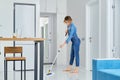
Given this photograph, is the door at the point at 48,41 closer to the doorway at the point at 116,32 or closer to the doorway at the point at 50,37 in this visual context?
the doorway at the point at 50,37

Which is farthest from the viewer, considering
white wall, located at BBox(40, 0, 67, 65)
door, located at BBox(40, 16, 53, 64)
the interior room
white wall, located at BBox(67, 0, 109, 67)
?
door, located at BBox(40, 16, 53, 64)

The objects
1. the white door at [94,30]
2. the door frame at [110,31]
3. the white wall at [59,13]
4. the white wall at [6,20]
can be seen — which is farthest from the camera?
the white wall at [59,13]

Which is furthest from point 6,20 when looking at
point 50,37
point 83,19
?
point 50,37

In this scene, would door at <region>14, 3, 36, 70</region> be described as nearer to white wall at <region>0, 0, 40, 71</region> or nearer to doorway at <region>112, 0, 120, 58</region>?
white wall at <region>0, 0, 40, 71</region>

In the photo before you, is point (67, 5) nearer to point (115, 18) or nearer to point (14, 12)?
point (14, 12)

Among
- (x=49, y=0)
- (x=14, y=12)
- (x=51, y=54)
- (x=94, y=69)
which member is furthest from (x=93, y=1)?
(x=94, y=69)

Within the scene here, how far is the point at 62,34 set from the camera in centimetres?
988

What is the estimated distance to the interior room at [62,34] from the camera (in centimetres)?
592

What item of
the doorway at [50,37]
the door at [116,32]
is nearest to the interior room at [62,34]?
the door at [116,32]

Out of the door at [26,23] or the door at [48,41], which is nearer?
the door at [26,23]

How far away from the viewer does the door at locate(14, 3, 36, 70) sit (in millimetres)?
7125

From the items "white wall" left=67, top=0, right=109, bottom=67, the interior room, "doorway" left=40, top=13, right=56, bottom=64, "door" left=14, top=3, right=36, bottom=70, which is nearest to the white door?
the interior room

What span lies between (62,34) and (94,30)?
2.79m

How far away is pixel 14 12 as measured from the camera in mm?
7117
